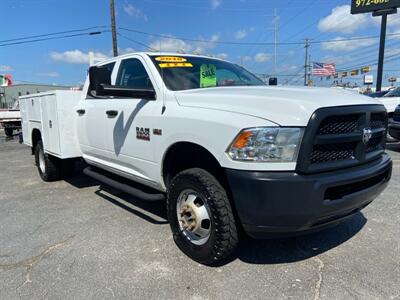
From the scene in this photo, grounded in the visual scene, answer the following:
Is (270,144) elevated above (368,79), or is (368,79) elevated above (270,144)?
(368,79)

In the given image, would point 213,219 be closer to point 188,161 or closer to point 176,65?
point 188,161

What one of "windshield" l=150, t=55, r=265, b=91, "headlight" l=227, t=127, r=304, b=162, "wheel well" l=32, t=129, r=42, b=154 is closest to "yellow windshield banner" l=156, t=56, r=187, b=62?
"windshield" l=150, t=55, r=265, b=91

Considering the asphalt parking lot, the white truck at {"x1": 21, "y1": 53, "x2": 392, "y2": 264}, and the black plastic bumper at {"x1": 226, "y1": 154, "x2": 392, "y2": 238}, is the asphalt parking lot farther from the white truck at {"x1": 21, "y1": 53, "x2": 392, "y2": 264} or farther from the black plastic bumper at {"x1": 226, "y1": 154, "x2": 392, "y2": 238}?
the black plastic bumper at {"x1": 226, "y1": 154, "x2": 392, "y2": 238}

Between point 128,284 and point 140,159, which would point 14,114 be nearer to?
point 140,159

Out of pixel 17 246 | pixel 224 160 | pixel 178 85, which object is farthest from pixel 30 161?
pixel 224 160

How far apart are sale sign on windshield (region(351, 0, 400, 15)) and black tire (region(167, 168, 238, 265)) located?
28.0 m

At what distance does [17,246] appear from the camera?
3643 millimetres

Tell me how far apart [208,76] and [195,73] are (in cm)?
15

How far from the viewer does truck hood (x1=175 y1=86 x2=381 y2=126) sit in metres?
2.52

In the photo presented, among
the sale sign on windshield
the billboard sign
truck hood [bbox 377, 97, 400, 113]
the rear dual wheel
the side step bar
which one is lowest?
the rear dual wheel

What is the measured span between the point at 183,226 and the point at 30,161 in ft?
23.8

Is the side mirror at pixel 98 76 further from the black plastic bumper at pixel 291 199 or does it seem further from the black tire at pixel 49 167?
the black tire at pixel 49 167

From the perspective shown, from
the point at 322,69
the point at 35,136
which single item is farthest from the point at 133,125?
the point at 322,69

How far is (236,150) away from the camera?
2627 millimetres
